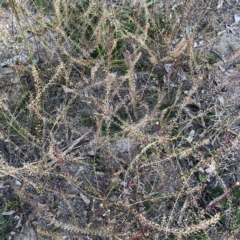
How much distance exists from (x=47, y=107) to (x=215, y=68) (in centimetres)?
102

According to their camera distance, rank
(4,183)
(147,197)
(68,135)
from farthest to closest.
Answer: (68,135)
(4,183)
(147,197)

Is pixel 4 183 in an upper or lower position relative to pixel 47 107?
lower

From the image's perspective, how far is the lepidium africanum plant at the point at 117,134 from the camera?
1.61 m

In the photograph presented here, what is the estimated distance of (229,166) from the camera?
1889 mm

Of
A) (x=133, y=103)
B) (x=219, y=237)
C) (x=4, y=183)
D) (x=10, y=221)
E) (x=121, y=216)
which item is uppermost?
(x=133, y=103)

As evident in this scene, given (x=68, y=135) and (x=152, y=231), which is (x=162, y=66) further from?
(x=152, y=231)

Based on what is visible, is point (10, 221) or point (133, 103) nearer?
point (10, 221)

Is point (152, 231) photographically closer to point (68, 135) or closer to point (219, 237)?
point (219, 237)

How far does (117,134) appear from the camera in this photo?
6.03 ft

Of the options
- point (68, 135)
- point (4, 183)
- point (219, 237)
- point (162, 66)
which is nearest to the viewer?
point (219, 237)

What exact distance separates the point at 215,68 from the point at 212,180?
28.4 inches

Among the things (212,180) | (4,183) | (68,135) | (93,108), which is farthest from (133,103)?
(4,183)

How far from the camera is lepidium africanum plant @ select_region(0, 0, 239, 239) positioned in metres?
1.61

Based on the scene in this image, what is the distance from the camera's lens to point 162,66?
2.19 meters
